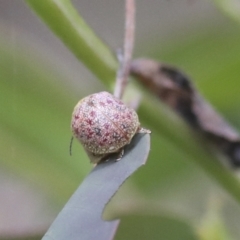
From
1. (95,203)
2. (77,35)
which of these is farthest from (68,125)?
(95,203)

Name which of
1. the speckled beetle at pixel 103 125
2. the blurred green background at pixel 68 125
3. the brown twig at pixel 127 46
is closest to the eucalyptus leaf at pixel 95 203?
the speckled beetle at pixel 103 125

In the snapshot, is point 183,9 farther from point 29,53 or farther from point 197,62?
point 29,53

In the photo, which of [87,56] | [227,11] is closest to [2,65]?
[87,56]

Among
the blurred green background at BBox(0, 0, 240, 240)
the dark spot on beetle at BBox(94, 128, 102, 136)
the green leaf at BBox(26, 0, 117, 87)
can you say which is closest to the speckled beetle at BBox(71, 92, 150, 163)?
the dark spot on beetle at BBox(94, 128, 102, 136)

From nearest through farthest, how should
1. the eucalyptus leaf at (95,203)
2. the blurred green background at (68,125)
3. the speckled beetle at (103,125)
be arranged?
1. the eucalyptus leaf at (95,203)
2. the speckled beetle at (103,125)
3. the blurred green background at (68,125)

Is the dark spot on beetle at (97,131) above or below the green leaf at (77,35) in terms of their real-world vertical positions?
below

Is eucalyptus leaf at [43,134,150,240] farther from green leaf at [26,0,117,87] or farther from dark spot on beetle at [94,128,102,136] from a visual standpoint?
green leaf at [26,0,117,87]

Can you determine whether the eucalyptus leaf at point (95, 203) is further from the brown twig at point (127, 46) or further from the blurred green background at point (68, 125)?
the blurred green background at point (68, 125)

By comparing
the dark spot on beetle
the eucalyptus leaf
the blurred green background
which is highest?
the eucalyptus leaf
